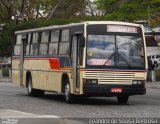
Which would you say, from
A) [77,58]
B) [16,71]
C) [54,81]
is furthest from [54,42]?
[16,71]

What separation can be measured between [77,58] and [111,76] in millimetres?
1478

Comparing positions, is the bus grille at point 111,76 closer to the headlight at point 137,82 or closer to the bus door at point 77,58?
the headlight at point 137,82

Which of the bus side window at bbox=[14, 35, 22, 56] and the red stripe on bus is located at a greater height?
the bus side window at bbox=[14, 35, 22, 56]

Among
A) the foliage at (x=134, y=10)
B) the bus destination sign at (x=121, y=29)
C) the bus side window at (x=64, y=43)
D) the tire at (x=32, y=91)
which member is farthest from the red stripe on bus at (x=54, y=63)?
the foliage at (x=134, y=10)

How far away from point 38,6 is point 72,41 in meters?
43.9

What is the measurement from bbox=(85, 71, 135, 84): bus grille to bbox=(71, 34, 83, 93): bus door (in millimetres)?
643

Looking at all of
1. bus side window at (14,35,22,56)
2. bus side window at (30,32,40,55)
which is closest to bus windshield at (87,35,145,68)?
bus side window at (30,32,40,55)

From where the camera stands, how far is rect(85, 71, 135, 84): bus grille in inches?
811

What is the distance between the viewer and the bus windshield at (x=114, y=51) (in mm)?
20719

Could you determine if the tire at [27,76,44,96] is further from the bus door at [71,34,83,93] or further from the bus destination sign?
the bus destination sign

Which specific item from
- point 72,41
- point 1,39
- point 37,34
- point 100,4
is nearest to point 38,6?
point 1,39

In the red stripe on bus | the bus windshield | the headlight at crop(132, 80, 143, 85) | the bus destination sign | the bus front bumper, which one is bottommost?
the bus front bumper

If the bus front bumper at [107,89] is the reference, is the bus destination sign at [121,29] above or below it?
above

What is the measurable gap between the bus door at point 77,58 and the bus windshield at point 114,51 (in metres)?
0.43
